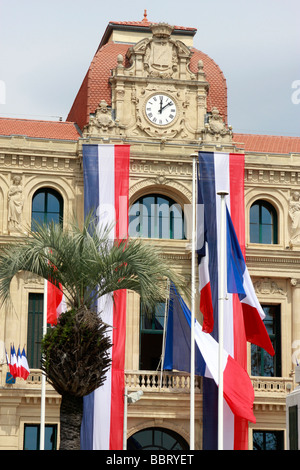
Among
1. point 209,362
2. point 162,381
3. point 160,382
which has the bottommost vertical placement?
point 160,382

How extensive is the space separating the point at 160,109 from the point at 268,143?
7516 mm

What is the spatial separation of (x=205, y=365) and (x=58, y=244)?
16909 mm

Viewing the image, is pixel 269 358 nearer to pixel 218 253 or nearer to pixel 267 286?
pixel 267 286

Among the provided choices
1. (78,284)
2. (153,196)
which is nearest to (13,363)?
(153,196)

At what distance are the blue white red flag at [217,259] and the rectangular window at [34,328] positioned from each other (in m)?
8.39

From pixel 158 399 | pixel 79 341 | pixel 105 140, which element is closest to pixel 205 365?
→ pixel 158 399

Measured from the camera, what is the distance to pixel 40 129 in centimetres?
5803

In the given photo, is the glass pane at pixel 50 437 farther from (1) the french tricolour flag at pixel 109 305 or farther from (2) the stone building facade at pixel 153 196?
(1) the french tricolour flag at pixel 109 305

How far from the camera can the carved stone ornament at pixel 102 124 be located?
55.5 meters

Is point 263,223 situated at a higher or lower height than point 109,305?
higher

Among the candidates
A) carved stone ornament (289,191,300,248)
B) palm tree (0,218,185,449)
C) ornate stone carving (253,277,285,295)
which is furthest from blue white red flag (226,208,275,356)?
carved stone ornament (289,191,300,248)

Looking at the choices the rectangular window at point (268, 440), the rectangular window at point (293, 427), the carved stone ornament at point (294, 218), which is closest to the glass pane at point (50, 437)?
the rectangular window at point (268, 440)

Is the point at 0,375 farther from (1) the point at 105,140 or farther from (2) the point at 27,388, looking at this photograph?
(1) the point at 105,140

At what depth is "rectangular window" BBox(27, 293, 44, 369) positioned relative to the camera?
2114 inches
